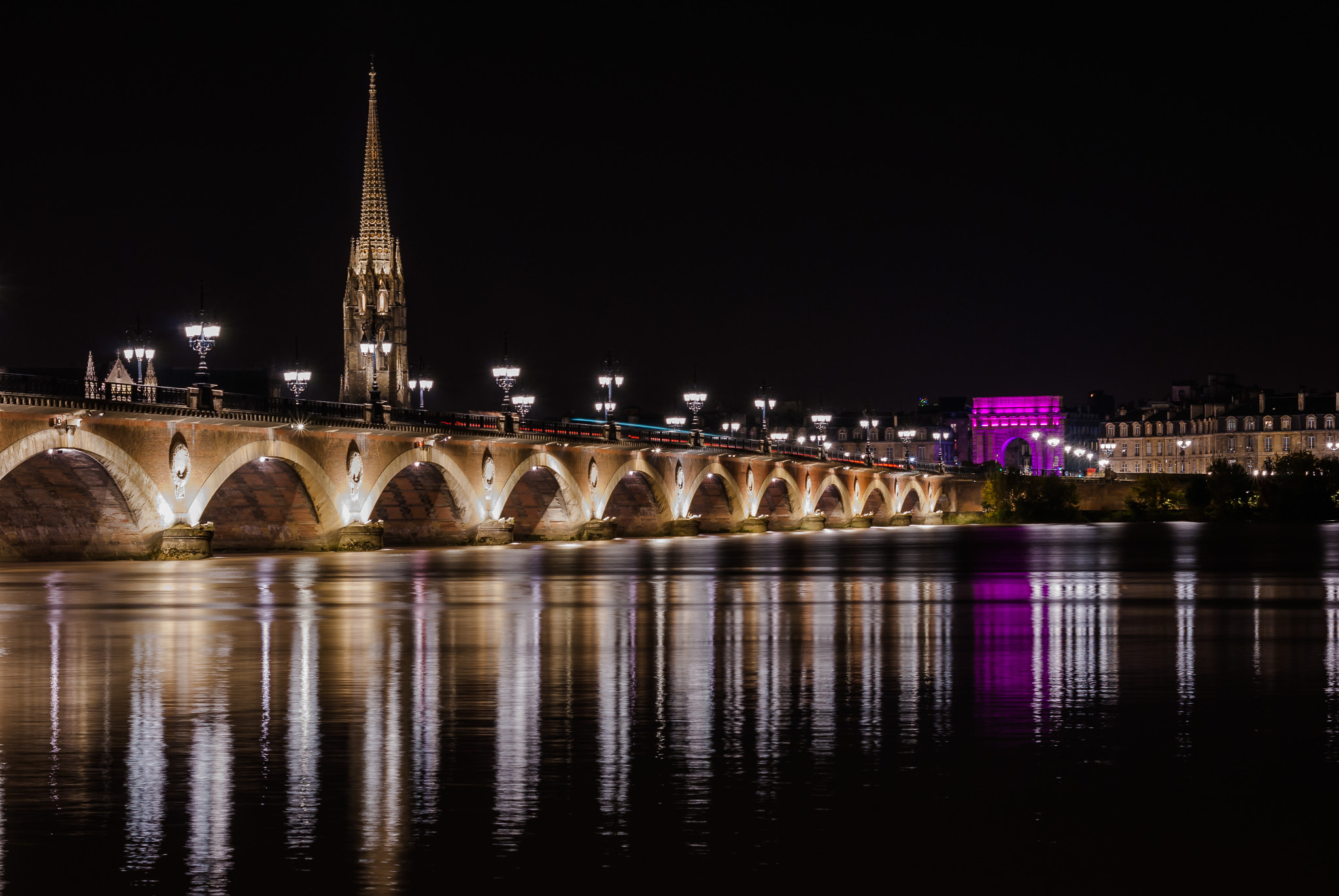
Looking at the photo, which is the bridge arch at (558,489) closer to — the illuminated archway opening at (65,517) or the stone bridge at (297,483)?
the stone bridge at (297,483)

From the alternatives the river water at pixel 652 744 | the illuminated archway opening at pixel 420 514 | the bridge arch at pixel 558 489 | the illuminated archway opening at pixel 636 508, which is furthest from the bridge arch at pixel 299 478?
the illuminated archway opening at pixel 636 508

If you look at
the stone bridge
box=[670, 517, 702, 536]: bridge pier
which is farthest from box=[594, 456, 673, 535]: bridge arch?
box=[670, 517, 702, 536]: bridge pier

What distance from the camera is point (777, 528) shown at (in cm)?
12638

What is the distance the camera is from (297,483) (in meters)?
62.6

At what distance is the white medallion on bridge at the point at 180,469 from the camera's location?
52.2 meters

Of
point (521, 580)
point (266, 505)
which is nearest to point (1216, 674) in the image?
point (521, 580)

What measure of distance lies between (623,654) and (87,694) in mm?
7656

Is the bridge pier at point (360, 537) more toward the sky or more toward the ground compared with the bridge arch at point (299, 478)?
more toward the ground

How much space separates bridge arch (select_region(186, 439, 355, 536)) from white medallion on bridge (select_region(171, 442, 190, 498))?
0.87m

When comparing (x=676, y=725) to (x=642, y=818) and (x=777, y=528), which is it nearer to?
(x=642, y=818)

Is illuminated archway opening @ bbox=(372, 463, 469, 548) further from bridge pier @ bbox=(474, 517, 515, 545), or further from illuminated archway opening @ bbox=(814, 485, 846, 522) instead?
illuminated archway opening @ bbox=(814, 485, 846, 522)

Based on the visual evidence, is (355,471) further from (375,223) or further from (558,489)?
(375,223)

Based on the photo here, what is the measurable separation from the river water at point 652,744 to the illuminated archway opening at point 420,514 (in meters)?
41.2

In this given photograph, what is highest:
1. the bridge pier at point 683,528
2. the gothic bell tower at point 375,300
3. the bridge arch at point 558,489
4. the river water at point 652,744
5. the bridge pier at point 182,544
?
the gothic bell tower at point 375,300
